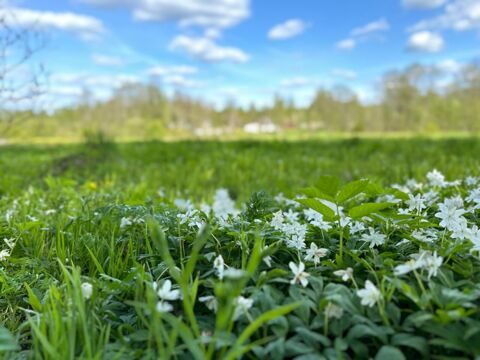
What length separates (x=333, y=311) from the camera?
105 centimetres

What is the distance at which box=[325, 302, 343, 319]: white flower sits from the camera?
3.43 ft

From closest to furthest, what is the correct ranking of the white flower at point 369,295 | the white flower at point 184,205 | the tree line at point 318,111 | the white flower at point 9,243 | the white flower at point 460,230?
1. the white flower at point 369,295
2. the white flower at point 460,230
3. the white flower at point 9,243
4. the white flower at point 184,205
5. the tree line at point 318,111

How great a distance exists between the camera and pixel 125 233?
6.43 ft

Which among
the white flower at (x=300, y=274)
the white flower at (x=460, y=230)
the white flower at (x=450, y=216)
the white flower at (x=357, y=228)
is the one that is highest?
the white flower at (x=450, y=216)

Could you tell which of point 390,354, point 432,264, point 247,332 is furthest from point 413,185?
point 247,332

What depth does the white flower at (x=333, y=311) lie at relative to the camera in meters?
1.04

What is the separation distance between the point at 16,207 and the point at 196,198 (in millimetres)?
1748

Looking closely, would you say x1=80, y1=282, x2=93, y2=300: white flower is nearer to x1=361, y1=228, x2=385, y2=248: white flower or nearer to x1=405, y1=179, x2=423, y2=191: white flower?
x1=361, y1=228, x2=385, y2=248: white flower

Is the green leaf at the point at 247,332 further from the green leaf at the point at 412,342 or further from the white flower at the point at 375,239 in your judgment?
the white flower at the point at 375,239

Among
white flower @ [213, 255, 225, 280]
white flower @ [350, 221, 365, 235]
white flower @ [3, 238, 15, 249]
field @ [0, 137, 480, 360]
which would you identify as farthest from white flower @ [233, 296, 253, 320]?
white flower @ [3, 238, 15, 249]

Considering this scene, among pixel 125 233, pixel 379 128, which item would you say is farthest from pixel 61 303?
pixel 379 128

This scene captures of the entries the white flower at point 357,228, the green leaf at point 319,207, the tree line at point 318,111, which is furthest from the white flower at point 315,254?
the tree line at point 318,111

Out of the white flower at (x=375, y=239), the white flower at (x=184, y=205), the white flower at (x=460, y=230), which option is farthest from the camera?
the white flower at (x=184, y=205)

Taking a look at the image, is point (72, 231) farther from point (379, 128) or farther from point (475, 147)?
point (379, 128)
